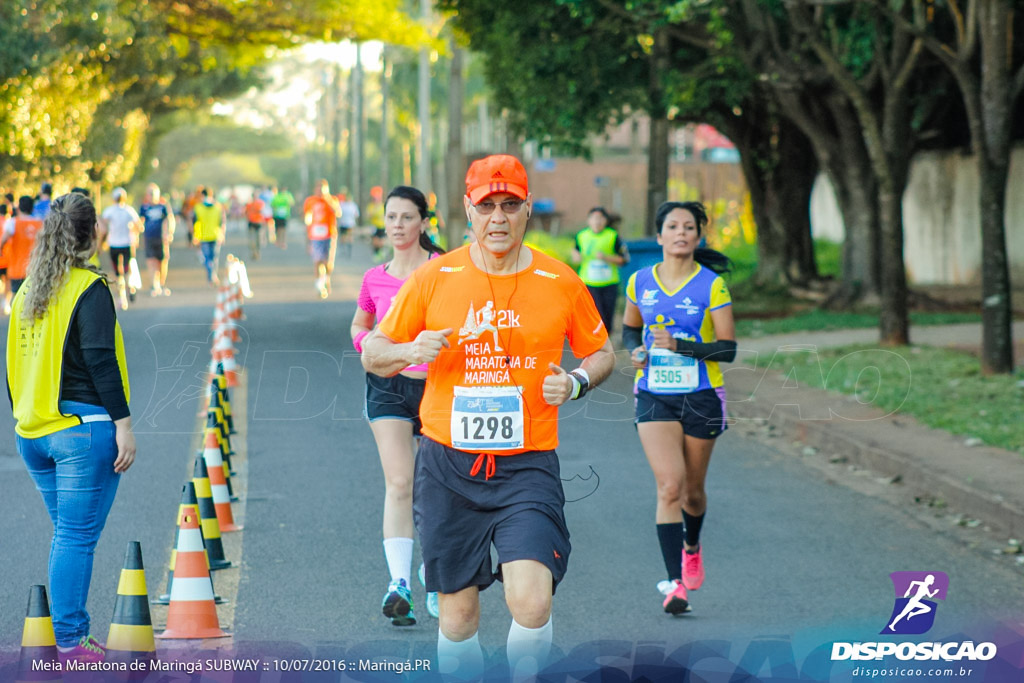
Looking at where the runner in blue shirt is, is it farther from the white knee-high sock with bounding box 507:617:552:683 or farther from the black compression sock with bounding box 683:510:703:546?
the white knee-high sock with bounding box 507:617:552:683

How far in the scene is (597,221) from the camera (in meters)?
15.9

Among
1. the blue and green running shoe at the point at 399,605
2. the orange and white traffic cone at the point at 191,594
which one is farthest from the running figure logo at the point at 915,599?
the orange and white traffic cone at the point at 191,594

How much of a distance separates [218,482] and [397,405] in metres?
2.28

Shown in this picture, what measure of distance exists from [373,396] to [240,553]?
1.58 meters

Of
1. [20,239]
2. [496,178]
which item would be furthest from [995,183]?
[20,239]

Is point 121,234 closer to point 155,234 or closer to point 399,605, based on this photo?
point 155,234

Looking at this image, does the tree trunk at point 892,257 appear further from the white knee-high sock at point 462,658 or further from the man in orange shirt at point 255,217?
the man in orange shirt at point 255,217

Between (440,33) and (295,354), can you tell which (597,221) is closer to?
(295,354)

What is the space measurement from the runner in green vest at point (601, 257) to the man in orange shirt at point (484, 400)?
1112cm

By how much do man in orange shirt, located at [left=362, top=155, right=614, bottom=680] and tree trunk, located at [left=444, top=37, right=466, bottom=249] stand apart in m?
27.3

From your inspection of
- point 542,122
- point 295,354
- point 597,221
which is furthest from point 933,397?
point 542,122

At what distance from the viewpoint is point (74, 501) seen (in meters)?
5.41

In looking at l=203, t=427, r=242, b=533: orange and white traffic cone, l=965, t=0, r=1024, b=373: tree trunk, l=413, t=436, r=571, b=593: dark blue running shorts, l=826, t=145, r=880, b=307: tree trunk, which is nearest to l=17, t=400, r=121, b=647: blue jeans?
l=413, t=436, r=571, b=593: dark blue running shorts

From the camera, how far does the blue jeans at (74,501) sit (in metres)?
5.39
